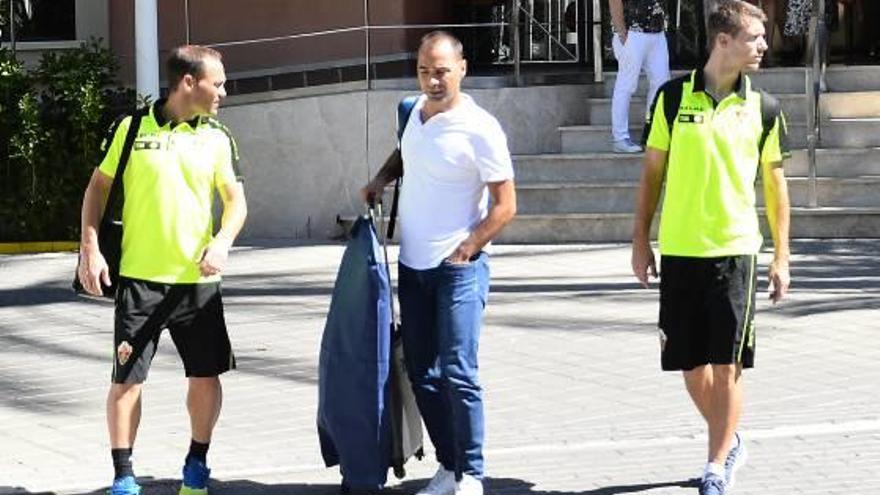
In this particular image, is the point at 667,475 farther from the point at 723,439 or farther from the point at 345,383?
the point at 345,383

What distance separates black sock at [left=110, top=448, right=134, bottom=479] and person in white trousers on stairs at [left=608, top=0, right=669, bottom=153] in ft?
28.8

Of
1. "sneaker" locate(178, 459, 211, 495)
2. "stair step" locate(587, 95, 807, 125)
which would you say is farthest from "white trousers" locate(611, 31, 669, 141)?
"sneaker" locate(178, 459, 211, 495)

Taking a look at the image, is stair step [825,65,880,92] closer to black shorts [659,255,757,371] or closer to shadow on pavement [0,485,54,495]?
black shorts [659,255,757,371]

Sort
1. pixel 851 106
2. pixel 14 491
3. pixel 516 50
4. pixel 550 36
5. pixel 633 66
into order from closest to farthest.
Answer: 1. pixel 14 491
2. pixel 633 66
3. pixel 851 106
4. pixel 516 50
5. pixel 550 36

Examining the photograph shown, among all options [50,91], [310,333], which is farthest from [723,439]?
[50,91]

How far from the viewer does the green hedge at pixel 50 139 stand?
15906 mm

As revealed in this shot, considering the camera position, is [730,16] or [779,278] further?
[779,278]

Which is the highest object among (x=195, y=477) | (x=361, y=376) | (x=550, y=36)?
(x=550, y=36)

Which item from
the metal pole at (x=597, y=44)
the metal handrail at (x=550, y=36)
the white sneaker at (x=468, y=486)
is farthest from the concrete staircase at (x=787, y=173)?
the white sneaker at (x=468, y=486)

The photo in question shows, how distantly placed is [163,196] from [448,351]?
4.16ft

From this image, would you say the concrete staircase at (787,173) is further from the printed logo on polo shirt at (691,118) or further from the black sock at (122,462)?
the black sock at (122,462)

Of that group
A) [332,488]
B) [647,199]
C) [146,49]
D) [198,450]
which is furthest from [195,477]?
[146,49]

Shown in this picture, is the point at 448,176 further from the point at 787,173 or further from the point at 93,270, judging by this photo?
the point at 787,173

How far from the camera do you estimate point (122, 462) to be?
7484mm
